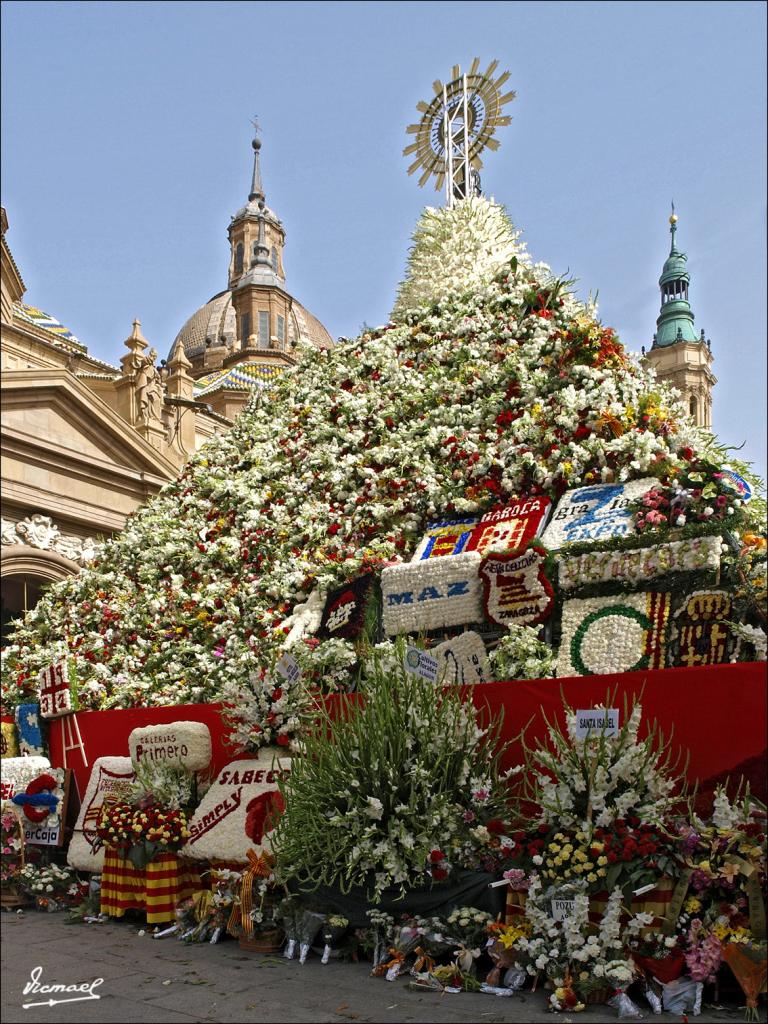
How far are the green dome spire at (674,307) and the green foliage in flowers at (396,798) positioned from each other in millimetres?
41776

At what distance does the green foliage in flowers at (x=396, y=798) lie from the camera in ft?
23.2

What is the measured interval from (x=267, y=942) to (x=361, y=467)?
737cm

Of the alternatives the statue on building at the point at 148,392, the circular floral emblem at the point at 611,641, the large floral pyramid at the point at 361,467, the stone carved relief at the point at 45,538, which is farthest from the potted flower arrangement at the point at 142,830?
the statue on building at the point at 148,392

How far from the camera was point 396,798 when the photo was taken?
726 cm

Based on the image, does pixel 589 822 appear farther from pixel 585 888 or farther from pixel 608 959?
pixel 608 959

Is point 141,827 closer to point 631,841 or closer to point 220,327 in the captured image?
point 631,841

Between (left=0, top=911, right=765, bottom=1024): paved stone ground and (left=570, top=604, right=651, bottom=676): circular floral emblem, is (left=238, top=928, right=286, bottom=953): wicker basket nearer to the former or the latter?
(left=0, top=911, right=765, bottom=1024): paved stone ground

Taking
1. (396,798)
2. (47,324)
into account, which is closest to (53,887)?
(396,798)

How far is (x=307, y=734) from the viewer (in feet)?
28.1

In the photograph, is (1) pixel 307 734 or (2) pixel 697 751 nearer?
(2) pixel 697 751

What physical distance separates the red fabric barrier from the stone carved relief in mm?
13756

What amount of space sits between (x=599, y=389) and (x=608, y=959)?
292 inches

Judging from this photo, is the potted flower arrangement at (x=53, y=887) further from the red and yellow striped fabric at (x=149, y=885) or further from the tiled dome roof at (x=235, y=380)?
the tiled dome roof at (x=235, y=380)

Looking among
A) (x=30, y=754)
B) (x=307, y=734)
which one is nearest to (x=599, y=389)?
(x=307, y=734)
